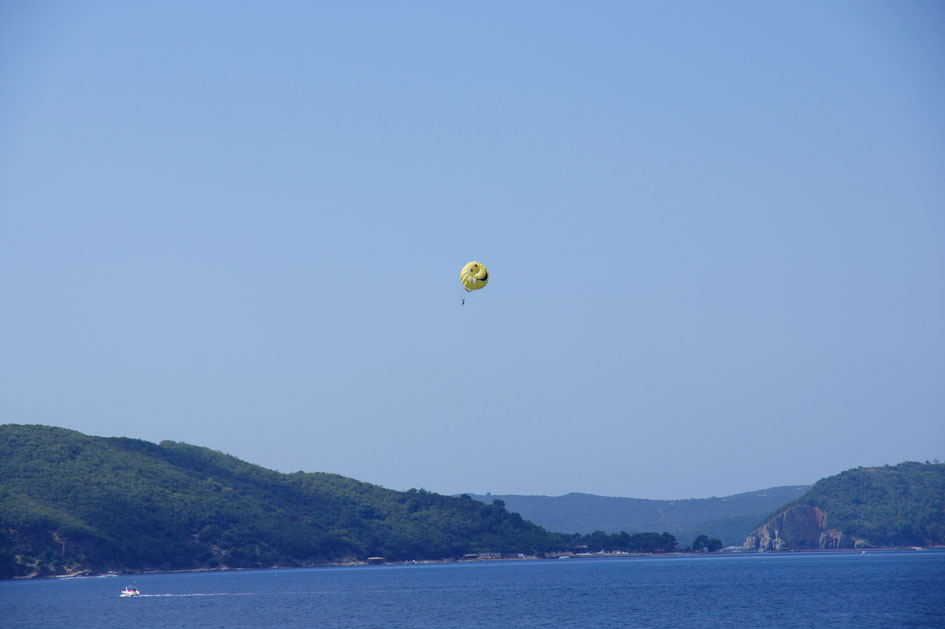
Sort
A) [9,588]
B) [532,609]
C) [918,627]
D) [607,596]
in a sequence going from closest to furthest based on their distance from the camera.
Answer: [918,627] < [532,609] < [607,596] < [9,588]

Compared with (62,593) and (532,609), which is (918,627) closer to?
(532,609)

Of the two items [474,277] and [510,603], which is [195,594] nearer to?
[510,603]

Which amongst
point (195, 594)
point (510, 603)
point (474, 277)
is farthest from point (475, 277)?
point (195, 594)

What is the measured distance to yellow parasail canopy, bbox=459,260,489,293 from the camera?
3147 inches

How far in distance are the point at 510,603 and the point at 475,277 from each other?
62874mm

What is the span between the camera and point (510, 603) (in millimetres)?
128250

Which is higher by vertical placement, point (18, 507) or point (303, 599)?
point (18, 507)

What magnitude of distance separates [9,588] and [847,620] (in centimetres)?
13459

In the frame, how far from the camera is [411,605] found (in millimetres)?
125875

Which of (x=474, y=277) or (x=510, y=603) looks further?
Result: (x=510, y=603)

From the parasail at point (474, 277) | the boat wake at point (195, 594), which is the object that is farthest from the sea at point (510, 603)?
the parasail at point (474, 277)

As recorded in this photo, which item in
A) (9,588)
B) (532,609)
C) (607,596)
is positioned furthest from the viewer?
(9,588)

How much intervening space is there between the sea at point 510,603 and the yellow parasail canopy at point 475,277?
126 feet

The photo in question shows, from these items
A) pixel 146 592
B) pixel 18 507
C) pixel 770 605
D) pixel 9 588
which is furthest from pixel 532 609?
pixel 18 507
